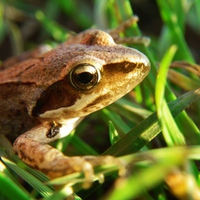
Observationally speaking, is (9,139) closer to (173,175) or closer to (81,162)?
(81,162)

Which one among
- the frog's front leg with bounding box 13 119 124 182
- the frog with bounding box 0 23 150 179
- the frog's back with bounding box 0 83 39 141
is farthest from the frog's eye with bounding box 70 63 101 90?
the frog's back with bounding box 0 83 39 141

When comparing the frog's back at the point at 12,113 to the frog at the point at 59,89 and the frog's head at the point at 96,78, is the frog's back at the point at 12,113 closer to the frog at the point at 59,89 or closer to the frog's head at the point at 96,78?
the frog at the point at 59,89

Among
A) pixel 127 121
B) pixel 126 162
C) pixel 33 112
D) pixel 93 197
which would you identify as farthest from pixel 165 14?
pixel 126 162

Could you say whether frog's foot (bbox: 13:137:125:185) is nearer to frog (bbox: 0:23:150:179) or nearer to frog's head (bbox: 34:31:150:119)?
frog (bbox: 0:23:150:179)

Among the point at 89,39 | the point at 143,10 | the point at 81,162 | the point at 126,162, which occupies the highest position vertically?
the point at 143,10

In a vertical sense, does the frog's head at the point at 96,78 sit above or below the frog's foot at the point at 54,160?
above

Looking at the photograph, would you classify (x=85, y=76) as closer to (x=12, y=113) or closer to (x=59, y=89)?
(x=59, y=89)

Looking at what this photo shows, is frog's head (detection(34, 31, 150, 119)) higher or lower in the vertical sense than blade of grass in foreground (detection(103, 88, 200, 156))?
higher

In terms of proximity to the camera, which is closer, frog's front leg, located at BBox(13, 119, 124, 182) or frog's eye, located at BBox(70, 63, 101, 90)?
frog's front leg, located at BBox(13, 119, 124, 182)

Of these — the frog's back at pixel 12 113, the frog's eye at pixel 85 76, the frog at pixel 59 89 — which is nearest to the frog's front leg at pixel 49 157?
the frog at pixel 59 89
